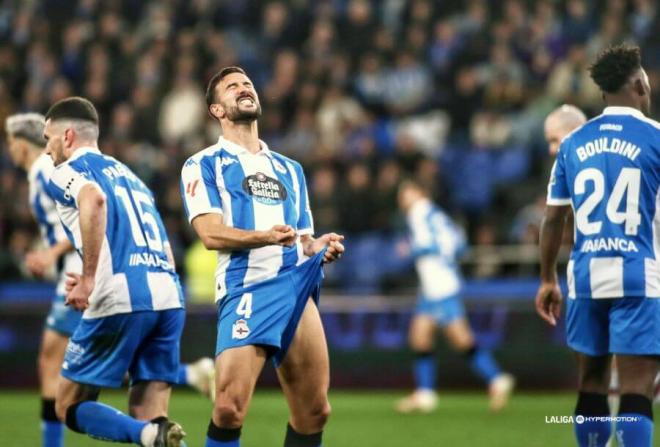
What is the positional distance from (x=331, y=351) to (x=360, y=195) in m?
2.25

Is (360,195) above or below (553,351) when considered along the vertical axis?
above

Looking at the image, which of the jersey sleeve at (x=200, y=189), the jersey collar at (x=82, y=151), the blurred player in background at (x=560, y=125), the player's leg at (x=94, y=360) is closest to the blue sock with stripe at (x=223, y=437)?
the player's leg at (x=94, y=360)

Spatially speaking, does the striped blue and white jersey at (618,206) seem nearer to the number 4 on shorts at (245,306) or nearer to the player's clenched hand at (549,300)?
the player's clenched hand at (549,300)

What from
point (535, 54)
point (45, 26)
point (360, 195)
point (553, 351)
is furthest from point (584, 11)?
point (45, 26)

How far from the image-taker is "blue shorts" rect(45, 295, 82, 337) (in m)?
8.51

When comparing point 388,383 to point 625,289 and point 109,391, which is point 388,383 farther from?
point 625,289

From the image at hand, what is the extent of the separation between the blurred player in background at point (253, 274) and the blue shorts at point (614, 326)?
1.38m

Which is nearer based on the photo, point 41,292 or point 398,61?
point 41,292

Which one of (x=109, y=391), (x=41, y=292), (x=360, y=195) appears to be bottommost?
(x=109, y=391)

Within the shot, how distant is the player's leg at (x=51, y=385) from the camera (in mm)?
8234

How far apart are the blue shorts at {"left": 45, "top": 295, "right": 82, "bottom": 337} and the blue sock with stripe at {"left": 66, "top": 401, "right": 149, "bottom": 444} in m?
1.79

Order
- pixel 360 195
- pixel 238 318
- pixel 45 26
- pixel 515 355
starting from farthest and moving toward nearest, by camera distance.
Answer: pixel 45 26, pixel 360 195, pixel 515 355, pixel 238 318

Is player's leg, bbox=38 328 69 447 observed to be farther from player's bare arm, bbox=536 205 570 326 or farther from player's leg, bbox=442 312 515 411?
player's leg, bbox=442 312 515 411

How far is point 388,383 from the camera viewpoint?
1521 centimetres
